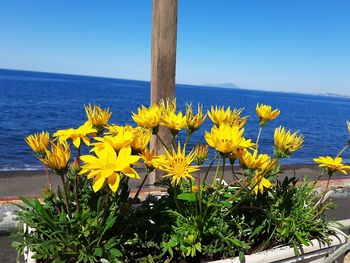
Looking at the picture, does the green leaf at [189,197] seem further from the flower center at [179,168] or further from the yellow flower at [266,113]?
the yellow flower at [266,113]

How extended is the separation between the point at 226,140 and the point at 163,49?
1.14m

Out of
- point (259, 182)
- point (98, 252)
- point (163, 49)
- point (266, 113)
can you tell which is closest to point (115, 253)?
point (98, 252)

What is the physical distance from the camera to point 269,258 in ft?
3.94

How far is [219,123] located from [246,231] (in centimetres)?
49

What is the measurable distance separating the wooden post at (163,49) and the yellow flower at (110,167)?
1.16 m

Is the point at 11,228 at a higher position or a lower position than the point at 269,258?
lower

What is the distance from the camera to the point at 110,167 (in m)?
0.89

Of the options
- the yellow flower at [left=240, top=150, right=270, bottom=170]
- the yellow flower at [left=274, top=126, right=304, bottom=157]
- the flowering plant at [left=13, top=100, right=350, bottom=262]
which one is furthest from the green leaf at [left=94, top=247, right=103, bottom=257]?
the yellow flower at [left=274, top=126, right=304, bottom=157]

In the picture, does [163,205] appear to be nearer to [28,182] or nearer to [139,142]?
[139,142]

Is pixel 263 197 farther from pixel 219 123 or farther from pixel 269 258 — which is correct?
pixel 219 123

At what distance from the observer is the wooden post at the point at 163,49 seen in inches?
78.9

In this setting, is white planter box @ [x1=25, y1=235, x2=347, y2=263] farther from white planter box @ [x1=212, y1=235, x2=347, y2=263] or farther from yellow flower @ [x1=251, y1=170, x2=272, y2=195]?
yellow flower @ [x1=251, y1=170, x2=272, y2=195]

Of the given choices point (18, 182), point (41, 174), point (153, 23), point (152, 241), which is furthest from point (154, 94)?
point (41, 174)

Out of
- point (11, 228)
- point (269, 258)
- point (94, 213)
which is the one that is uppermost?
point (94, 213)
